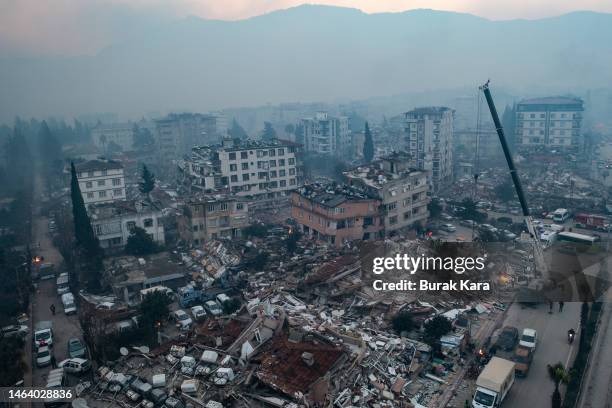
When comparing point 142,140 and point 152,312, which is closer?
point 152,312

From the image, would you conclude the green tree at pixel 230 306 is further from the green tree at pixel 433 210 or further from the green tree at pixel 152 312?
the green tree at pixel 433 210

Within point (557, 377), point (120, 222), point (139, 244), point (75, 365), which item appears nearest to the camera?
point (557, 377)

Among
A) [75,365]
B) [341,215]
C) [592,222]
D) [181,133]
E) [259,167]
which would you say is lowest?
[75,365]

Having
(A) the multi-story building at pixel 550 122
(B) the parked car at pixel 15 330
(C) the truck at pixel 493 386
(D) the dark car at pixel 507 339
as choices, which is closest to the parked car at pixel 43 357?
(B) the parked car at pixel 15 330

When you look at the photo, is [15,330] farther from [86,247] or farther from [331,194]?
[331,194]

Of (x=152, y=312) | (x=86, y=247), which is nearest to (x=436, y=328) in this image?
(x=152, y=312)
